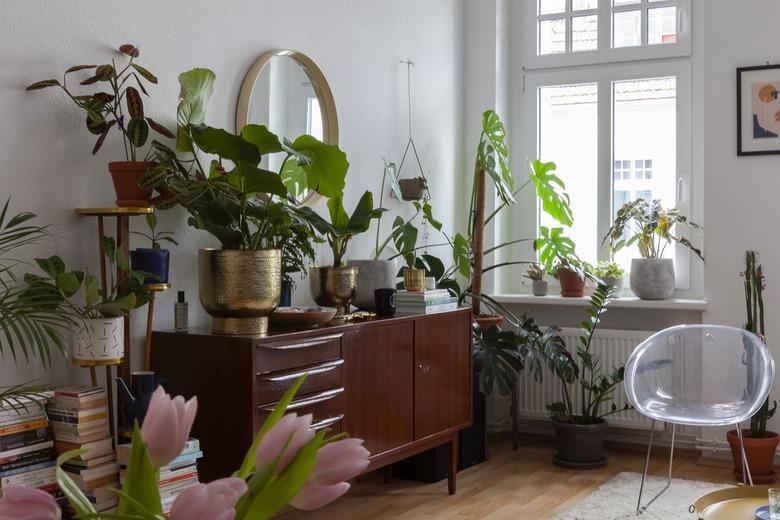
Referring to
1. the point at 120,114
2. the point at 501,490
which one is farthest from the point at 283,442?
the point at 501,490

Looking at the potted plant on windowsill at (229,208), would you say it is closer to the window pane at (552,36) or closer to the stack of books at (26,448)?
the stack of books at (26,448)

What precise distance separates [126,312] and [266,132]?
0.77 meters

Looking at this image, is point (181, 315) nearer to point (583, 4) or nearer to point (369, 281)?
point (369, 281)

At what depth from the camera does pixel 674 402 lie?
12.4 feet

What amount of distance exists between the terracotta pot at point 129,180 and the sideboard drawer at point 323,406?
2.75 ft

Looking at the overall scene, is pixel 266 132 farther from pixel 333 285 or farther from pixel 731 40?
pixel 731 40

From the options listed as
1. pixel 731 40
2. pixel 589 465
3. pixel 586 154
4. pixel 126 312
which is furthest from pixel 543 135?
pixel 126 312

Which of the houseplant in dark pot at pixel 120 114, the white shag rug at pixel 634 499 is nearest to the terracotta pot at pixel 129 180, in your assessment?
the houseplant in dark pot at pixel 120 114

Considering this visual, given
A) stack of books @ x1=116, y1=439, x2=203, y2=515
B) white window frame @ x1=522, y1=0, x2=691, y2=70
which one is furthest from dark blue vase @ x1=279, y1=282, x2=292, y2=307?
white window frame @ x1=522, y1=0, x2=691, y2=70

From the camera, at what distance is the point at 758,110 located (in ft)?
14.7

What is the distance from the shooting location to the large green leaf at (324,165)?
3.12 meters

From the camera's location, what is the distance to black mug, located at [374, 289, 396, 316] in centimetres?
361

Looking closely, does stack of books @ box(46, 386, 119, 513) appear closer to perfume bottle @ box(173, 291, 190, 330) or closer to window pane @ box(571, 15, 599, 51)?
perfume bottle @ box(173, 291, 190, 330)

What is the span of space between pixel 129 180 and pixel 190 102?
388mm
